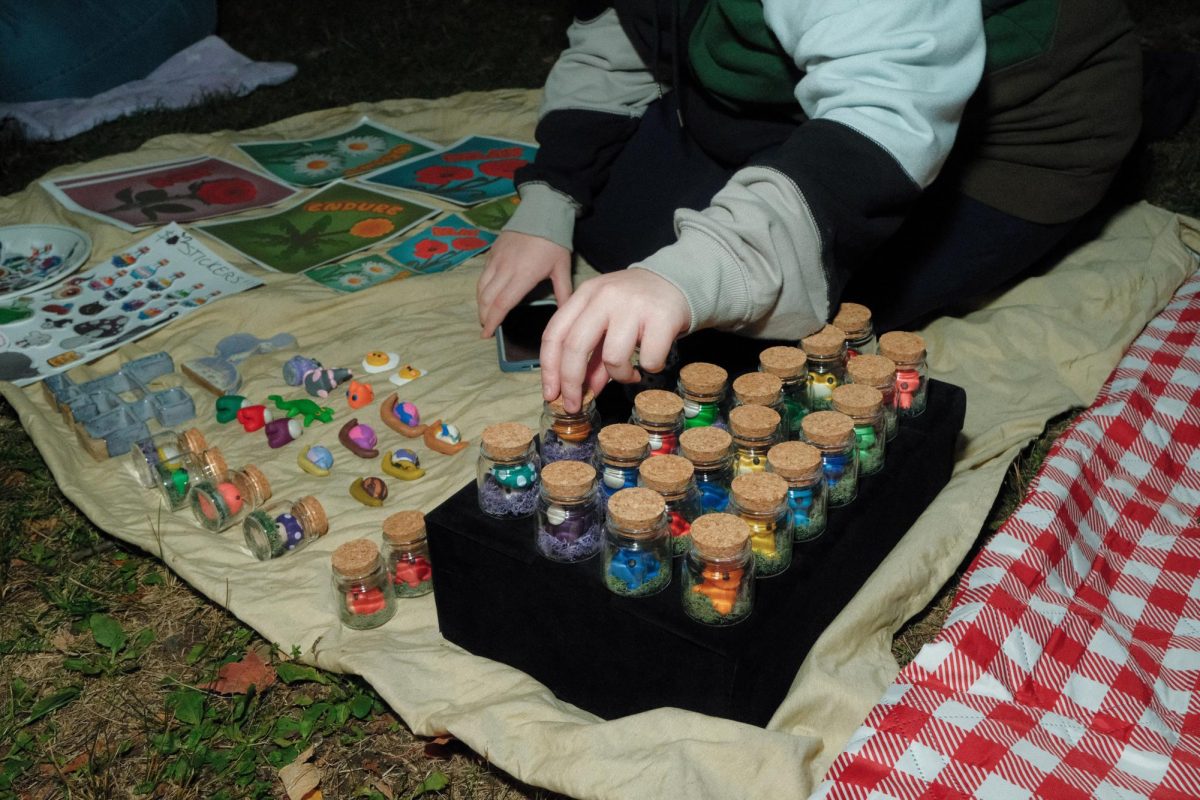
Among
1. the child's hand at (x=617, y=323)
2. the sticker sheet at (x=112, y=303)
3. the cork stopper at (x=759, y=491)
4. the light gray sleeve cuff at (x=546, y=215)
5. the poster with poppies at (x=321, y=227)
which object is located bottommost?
the sticker sheet at (x=112, y=303)

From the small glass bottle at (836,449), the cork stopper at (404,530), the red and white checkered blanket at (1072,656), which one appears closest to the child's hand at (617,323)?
the small glass bottle at (836,449)

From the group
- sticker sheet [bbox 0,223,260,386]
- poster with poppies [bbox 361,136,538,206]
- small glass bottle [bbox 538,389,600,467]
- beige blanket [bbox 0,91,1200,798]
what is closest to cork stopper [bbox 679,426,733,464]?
small glass bottle [bbox 538,389,600,467]

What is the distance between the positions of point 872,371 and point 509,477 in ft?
1.29

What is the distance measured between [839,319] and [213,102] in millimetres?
1989

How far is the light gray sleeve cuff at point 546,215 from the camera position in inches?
60.5

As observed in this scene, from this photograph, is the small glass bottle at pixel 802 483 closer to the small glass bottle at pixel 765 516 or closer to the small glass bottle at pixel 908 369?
the small glass bottle at pixel 765 516

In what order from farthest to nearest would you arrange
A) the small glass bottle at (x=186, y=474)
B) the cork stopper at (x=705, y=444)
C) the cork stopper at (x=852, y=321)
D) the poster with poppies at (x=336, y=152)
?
the poster with poppies at (x=336, y=152) < the small glass bottle at (x=186, y=474) < the cork stopper at (x=852, y=321) < the cork stopper at (x=705, y=444)

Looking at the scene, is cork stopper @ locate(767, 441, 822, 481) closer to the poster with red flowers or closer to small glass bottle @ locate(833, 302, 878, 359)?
small glass bottle @ locate(833, 302, 878, 359)

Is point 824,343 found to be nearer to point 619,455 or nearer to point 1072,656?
point 619,455

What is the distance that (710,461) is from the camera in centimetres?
100

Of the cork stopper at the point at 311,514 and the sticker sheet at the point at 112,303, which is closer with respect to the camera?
the cork stopper at the point at 311,514

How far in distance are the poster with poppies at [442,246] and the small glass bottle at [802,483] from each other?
0.97 metres

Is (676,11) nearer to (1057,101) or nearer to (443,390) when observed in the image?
(1057,101)

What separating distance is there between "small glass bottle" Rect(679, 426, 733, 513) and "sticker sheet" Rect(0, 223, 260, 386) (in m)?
1.03
